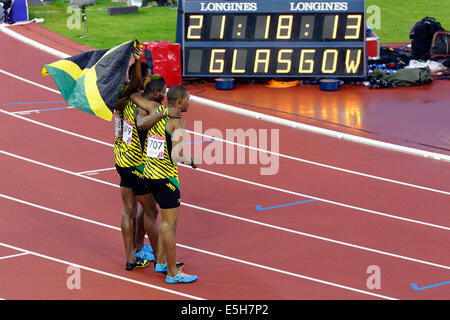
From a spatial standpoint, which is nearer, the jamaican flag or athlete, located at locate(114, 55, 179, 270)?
the jamaican flag

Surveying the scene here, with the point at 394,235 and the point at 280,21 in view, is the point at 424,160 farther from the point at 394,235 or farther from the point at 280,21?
Answer: the point at 280,21

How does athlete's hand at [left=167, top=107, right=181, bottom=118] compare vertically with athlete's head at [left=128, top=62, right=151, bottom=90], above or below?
below

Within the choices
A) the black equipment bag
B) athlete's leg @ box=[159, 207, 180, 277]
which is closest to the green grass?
the black equipment bag

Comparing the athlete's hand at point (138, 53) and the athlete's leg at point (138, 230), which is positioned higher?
the athlete's hand at point (138, 53)

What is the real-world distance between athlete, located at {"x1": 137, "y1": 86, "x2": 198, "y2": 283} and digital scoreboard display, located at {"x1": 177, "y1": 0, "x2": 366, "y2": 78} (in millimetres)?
9894

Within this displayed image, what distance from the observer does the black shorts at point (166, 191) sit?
7.98 metres

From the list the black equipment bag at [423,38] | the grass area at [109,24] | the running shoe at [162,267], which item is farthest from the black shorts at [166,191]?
the grass area at [109,24]

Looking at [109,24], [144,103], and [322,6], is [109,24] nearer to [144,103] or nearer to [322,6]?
[322,6]

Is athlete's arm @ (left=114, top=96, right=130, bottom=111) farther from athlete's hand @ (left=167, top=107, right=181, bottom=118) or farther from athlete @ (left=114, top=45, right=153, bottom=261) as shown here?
athlete's hand @ (left=167, top=107, right=181, bottom=118)

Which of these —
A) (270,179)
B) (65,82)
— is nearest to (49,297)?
(65,82)

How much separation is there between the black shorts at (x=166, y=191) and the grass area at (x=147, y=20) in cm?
1378

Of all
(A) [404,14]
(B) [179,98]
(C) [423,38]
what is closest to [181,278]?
(B) [179,98]

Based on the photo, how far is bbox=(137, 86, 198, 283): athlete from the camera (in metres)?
7.93

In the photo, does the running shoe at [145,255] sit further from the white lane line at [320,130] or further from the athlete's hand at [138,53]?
the white lane line at [320,130]
